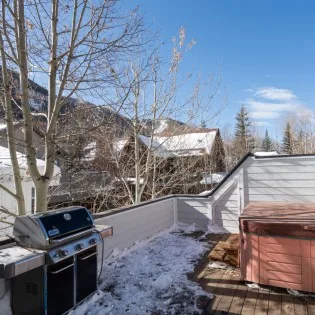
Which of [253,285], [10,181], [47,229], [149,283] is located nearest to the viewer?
[47,229]

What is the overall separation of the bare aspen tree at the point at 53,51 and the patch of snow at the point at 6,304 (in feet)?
4.10

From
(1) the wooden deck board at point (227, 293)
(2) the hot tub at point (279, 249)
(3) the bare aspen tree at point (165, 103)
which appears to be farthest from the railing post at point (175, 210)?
(2) the hot tub at point (279, 249)

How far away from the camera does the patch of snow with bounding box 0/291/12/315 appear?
2.23 m

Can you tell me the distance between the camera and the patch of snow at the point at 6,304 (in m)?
2.23

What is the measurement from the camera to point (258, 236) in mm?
3057

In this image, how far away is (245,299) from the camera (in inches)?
110

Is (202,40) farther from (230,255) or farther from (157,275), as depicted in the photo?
(157,275)

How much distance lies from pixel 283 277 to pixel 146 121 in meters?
5.72

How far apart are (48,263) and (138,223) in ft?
8.25

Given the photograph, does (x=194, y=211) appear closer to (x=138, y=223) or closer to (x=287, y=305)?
(x=138, y=223)

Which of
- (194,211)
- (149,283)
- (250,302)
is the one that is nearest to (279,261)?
(250,302)

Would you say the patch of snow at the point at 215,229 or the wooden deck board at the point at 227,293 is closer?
the wooden deck board at the point at 227,293

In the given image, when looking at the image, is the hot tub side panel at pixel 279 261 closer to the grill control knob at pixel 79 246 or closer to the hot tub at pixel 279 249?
the hot tub at pixel 279 249

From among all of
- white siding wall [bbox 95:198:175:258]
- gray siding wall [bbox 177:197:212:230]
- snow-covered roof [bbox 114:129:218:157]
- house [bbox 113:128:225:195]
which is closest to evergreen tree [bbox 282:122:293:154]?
house [bbox 113:128:225:195]
